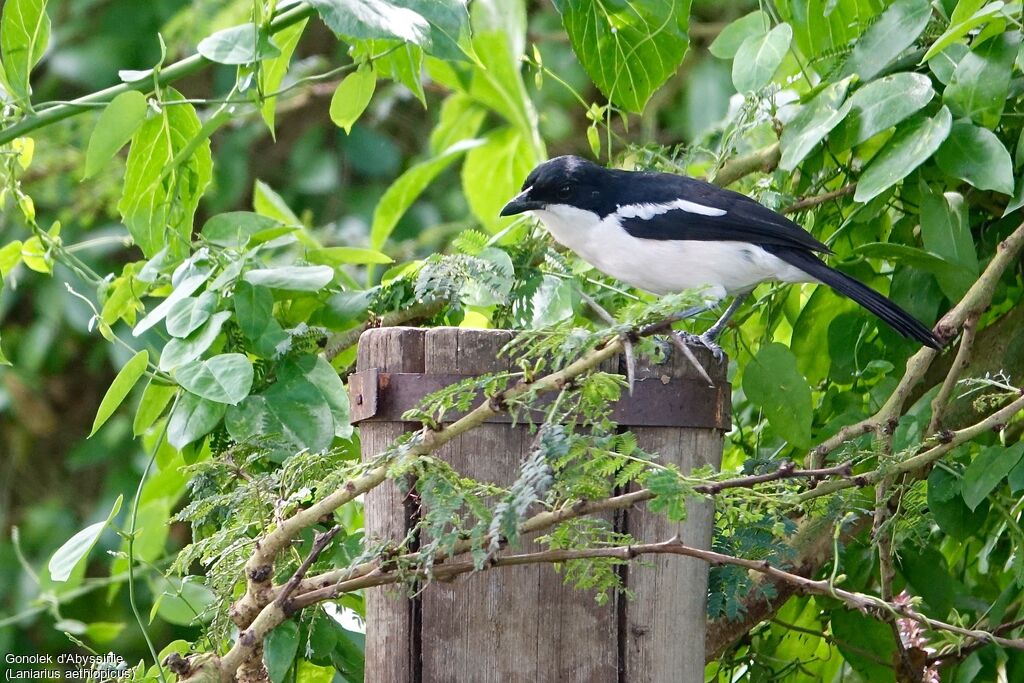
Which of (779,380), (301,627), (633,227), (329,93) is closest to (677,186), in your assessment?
(633,227)

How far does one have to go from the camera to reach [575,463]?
5.81 ft

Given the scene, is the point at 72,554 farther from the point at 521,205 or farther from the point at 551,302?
the point at 521,205

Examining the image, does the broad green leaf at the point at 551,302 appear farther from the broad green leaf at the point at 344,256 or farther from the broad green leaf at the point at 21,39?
the broad green leaf at the point at 21,39

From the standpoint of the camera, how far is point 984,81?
215cm

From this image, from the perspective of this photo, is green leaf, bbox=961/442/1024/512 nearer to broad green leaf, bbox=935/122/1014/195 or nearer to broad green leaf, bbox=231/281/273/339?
broad green leaf, bbox=935/122/1014/195

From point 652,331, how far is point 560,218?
3.19 feet

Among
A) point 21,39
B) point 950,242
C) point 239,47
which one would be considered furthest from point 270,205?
point 950,242

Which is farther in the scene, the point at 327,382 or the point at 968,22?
the point at 327,382

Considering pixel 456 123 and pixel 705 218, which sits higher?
pixel 705 218

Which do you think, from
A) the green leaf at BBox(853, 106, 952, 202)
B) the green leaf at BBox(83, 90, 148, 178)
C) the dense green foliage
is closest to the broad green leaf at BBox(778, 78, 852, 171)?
the dense green foliage

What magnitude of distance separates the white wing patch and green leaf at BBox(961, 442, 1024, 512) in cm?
68

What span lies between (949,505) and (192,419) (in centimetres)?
135

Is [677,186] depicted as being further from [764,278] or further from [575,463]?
[575,463]

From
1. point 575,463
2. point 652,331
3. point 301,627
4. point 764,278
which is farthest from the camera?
point 764,278
